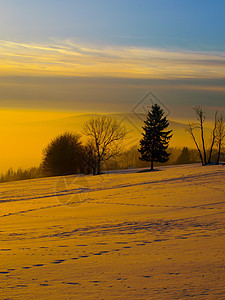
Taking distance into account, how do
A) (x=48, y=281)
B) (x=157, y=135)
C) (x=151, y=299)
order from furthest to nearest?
1. (x=157, y=135)
2. (x=48, y=281)
3. (x=151, y=299)

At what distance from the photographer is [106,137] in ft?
151

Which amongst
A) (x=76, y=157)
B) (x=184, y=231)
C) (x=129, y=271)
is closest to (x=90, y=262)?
(x=129, y=271)

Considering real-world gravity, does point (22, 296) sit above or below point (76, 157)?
below

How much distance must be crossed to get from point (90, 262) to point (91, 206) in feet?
27.7

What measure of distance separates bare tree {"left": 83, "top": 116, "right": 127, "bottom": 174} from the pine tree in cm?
314

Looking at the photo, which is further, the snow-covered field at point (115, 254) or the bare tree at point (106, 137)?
the bare tree at point (106, 137)

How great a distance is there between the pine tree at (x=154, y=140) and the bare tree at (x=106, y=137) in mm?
3137

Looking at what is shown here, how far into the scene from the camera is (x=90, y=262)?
7137 mm

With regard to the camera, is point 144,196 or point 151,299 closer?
point 151,299

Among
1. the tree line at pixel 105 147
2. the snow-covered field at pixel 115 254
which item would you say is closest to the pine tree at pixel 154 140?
the tree line at pixel 105 147

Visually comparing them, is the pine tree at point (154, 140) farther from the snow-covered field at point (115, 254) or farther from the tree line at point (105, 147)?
the snow-covered field at point (115, 254)

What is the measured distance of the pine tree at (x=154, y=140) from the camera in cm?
4719

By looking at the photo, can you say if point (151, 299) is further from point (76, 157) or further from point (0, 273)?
point (76, 157)

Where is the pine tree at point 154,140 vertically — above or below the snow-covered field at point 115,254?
above
